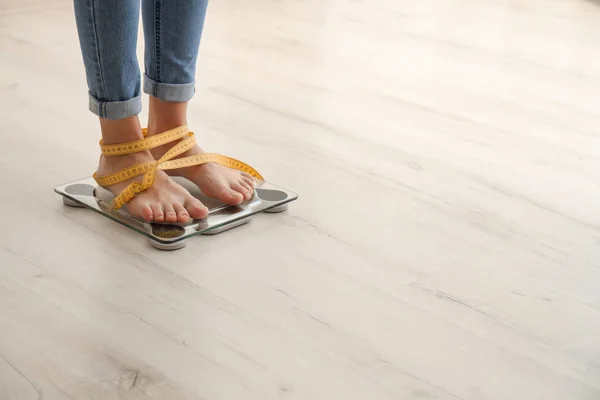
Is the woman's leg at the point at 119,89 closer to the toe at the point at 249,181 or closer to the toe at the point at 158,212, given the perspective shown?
the toe at the point at 158,212

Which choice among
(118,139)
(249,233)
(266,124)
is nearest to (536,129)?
(266,124)

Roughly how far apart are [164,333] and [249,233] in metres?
0.34

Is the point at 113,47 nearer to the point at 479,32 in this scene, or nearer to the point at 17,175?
the point at 17,175

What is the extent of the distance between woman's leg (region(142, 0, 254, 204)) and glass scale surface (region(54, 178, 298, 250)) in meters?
0.02

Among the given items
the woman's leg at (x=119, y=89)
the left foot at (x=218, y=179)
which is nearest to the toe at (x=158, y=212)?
the woman's leg at (x=119, y=89)

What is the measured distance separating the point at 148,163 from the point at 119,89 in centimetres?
15

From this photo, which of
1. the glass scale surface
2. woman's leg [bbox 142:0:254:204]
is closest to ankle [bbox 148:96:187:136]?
woman's leg [bbox 142:0:254:204]

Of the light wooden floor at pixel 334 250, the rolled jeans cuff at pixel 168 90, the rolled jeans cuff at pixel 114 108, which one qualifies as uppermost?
the rolled jeans cuff at pixel 168 90

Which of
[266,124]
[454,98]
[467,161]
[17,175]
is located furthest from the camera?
[454,98]

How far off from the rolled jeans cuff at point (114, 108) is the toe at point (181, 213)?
17 cm

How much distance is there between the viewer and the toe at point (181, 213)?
1469 millimetres

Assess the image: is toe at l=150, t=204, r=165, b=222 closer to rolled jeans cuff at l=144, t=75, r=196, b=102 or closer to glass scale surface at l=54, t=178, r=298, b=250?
glass scale surface at l=54, t=178, r=298, b=250

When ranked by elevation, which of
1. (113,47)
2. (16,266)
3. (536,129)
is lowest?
(16,266)

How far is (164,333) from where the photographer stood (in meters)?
1.21
